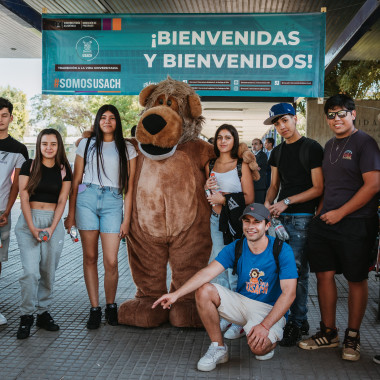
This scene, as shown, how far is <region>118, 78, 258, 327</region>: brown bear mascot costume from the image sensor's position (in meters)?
4.20

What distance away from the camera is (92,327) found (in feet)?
13.7

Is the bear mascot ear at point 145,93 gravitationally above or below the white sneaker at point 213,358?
above

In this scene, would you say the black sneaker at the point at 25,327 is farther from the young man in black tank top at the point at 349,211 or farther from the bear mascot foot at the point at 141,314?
the young man in black tank top at the point at 349,211

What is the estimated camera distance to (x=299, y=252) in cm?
394

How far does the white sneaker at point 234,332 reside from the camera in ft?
13.2

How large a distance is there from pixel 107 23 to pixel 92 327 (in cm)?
376

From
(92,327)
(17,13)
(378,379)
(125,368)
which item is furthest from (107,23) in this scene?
(378,379)

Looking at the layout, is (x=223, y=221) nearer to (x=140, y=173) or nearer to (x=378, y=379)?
(x=140, y=173)

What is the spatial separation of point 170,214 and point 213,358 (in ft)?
4.40

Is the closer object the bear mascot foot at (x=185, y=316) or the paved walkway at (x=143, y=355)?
the paved walkway at (x=143, y=355)

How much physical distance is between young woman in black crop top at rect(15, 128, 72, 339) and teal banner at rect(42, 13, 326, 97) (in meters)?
2.00

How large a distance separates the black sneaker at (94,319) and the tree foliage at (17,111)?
38.0 m

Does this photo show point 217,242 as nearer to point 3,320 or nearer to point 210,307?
point 210,307

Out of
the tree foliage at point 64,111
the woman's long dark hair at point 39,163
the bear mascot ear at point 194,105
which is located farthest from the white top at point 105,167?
the tree foliage at point 64,111
